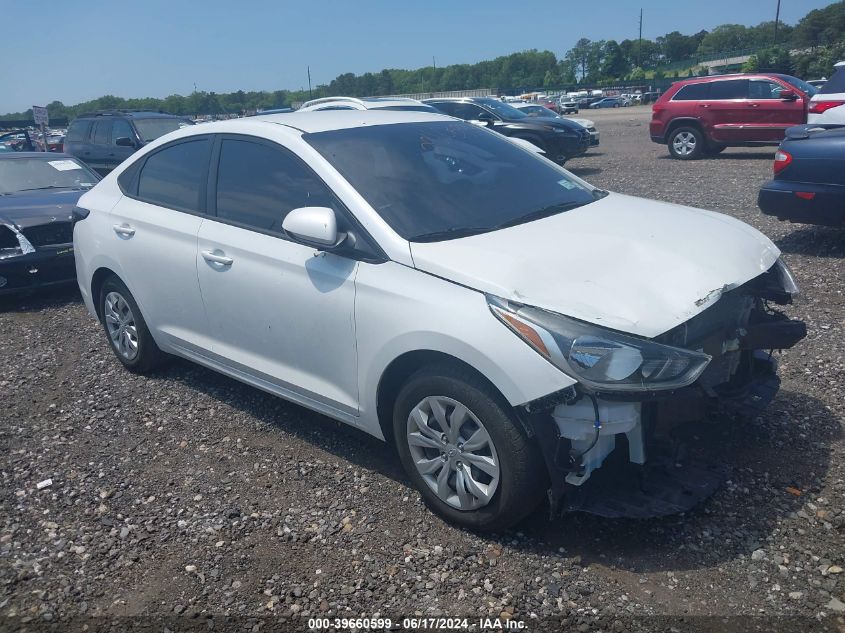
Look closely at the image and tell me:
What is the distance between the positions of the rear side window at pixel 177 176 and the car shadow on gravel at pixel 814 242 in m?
5.75

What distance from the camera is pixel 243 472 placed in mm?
3984

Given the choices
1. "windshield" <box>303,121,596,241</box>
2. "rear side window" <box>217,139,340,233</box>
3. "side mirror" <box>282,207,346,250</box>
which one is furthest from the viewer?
"rear side window" <box>217,139,340,233</box>

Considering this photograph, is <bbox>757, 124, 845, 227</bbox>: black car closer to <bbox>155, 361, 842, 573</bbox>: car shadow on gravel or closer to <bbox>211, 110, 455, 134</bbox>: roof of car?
<bbox>155, 361, 842, 573</bbox>: car shadow on gravel

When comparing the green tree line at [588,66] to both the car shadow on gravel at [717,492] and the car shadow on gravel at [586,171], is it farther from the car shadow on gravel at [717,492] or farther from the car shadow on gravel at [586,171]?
the car shadow on gravel at [717,492]

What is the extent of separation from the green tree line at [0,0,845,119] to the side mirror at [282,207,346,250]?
149ft

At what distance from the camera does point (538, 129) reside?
595 inches

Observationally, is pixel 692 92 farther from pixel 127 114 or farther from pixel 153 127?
pixel 127 114

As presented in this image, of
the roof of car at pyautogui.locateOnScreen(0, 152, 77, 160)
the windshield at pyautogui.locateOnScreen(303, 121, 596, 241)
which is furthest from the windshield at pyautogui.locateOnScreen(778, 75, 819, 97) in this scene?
the roof of car at pyautogui.locateOnScreen(0, 152, 77, 160)

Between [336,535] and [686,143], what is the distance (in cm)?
1487

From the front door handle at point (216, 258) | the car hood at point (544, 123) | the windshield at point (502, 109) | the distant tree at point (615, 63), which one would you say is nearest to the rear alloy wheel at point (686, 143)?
the car hood at point (544, 123)

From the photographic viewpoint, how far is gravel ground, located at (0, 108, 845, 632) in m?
2.85

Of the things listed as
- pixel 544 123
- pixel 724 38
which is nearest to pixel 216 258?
pixel 544 123

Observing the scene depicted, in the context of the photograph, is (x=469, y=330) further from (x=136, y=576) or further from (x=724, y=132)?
(x=724, y=132)

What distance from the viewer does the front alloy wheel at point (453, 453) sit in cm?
308
